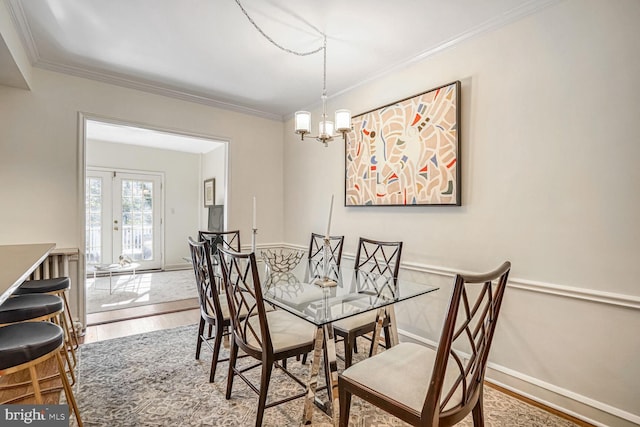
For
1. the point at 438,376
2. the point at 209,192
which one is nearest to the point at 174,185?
the point at 209,192

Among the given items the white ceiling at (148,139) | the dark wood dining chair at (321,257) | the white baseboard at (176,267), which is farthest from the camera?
the white baseboard at (176,267)

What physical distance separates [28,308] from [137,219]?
4877 millimetres

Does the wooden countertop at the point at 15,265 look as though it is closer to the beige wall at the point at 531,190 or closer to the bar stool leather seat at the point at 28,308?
the bar stool leather seat at the point at 28,308

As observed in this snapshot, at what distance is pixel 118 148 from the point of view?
601cm

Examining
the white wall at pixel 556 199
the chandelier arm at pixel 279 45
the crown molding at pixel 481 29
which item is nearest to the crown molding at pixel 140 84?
the chandelier arm at pixel 279 45

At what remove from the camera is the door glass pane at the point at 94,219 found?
227 inches

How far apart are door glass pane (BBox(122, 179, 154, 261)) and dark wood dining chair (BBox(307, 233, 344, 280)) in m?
4.37

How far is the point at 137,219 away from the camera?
627 centimetres

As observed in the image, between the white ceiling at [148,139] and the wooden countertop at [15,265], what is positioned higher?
the white ceiling at [148,139]

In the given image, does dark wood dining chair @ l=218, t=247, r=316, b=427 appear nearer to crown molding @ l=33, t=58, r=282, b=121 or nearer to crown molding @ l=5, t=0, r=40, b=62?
crown molding @ l=5, t=0, r=40, b=62

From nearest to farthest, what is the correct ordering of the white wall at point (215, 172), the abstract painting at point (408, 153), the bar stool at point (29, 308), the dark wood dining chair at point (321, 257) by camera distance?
the bar stool at point (29, 308)
the abstract painting at point (408, 153)
the dark wood dining chair at point (321, 257)
the white wall at point (215, 172)

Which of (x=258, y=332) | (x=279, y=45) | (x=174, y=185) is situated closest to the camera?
(x=258, y=332)

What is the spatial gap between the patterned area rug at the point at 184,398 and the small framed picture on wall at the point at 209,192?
157 inches

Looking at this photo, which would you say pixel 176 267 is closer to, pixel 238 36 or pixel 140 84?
pixel 140 84
